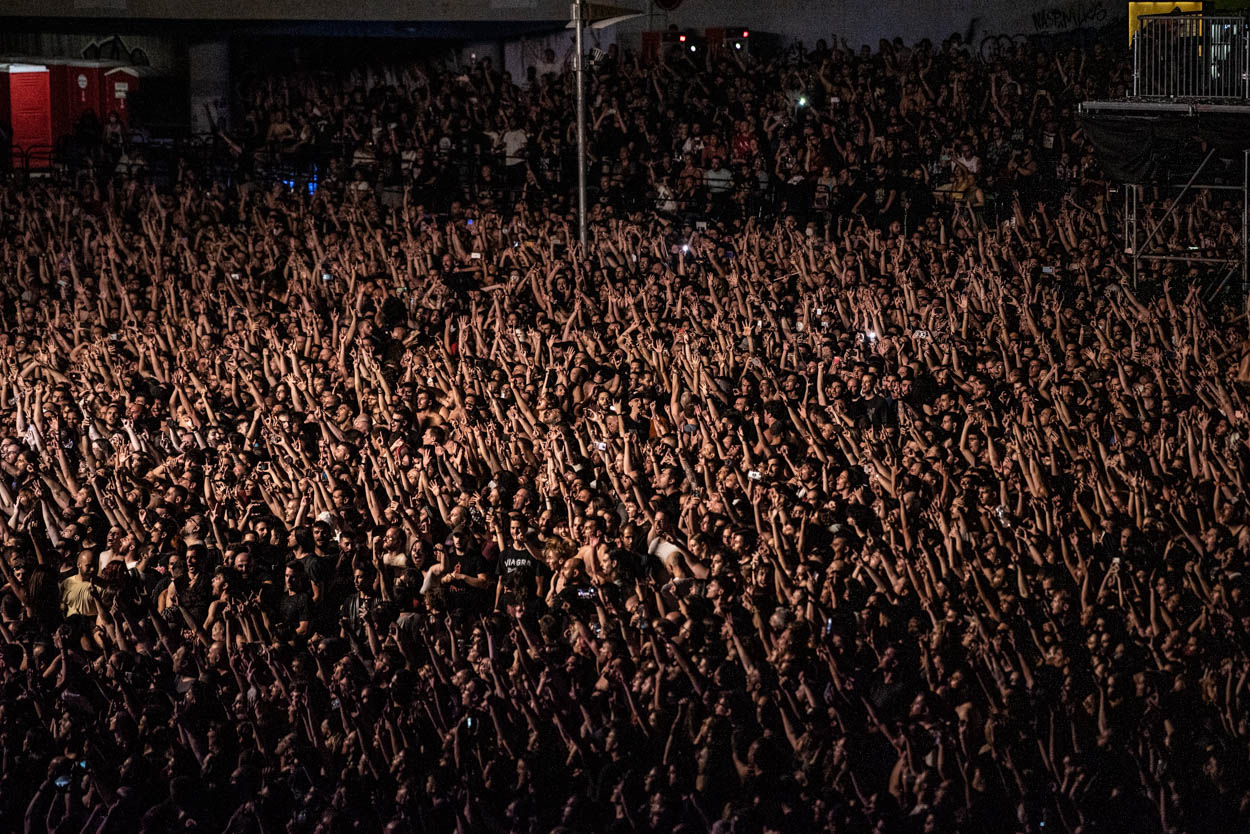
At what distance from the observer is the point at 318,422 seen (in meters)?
10.0

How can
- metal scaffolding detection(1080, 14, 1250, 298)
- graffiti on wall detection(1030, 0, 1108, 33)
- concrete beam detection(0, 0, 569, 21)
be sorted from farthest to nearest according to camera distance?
concrete beam detection(0, 0, 569, 21) → graffiti on wall detection(1030, 0, 1108, 33) → metal scaffolding detection(1080, 14, 1250, 298)

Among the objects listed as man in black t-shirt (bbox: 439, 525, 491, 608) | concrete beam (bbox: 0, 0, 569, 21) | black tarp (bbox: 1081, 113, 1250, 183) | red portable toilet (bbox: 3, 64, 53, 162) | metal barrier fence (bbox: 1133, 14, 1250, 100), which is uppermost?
concrete beam (bbox: 0, 0, 569, 21)

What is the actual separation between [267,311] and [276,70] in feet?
38.8

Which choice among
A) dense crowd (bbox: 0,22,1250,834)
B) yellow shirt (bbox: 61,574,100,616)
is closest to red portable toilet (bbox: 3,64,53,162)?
dense crowd (bbox: 0,22,1250,834)

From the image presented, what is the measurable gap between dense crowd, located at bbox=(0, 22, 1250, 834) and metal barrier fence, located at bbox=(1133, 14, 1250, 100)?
53.3 inches

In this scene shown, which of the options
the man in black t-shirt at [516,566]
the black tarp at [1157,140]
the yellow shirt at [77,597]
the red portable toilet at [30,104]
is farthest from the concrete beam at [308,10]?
the yellow shirt at [77,597]

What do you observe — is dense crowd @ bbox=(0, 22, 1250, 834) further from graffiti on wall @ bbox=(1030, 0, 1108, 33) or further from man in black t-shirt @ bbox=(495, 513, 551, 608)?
graffiti on wall @ bbox=(1030, 0, 1108, 33)

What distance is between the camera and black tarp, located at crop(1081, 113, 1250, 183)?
1168 cm

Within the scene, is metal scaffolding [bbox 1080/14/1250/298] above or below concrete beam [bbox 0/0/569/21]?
below

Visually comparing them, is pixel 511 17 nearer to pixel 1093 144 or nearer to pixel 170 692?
pixel 1093 144

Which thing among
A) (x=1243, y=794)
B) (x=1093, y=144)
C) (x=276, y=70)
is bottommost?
(x=1243, y=794)

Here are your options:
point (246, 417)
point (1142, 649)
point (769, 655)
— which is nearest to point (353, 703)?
point (769, 655)

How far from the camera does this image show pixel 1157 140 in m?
12.2

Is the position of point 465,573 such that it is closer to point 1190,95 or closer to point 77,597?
point 77,597
